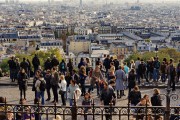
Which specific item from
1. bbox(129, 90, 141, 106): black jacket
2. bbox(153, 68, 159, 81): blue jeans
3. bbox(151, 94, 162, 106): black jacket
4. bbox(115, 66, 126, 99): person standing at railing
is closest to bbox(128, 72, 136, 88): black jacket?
bbox(115, 66, 126, 99): person standing at railing

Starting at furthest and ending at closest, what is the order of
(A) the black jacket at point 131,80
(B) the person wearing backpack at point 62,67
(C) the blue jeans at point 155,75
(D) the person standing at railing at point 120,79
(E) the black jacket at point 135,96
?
1. (B) the person wearing backpack at point 62,67
2. (C) the blue jeans at point 155,75
3. (A) the black jacket at point 131,80
4. (D) the person standing at railing at point 120,79
5. (E) the black jacket at point 135,96

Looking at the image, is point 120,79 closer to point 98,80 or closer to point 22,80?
point 98,80

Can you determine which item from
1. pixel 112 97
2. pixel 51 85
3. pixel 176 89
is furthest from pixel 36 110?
pixel 176 89

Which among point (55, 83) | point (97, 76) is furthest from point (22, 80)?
point (97, 76)

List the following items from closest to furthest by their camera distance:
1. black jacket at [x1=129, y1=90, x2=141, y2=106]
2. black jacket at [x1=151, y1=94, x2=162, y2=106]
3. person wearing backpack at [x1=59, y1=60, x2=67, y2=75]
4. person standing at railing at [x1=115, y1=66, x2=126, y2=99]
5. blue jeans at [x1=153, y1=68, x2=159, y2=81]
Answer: black jacket at [x1=151, y1=94, x2=162, y2=106]
black jacket at [x1=129, y1=90, x2=141, y2=106]
person standing at railing at [x1=115, y1=66, x2=126, y2=99]
blue jeans at [x1=153, y1=68, x2=159, y2=81]
person wearing backpack at [x1=59, y1=60, x2=67, y2=75]

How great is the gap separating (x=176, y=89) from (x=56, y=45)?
6887cm

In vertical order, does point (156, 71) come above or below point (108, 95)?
below

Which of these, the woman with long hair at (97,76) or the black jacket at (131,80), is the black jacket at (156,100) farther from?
the woman with long hair at (97,76)

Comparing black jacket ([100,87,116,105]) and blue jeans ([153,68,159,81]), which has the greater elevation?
black jacket ([100,87,116,105])

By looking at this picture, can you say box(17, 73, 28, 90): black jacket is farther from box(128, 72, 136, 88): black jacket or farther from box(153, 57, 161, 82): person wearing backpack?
box(153, 57, 161, 82): person wearing backpack

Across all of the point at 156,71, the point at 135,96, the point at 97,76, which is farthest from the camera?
the point at 156,71

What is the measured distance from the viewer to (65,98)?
11.6 meters

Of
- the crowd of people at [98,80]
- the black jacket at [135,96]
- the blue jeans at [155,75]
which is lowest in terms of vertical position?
the blue jeans at [155,75]

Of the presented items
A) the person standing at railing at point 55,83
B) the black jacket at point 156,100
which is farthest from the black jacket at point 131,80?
the black jacket at point 156,100
